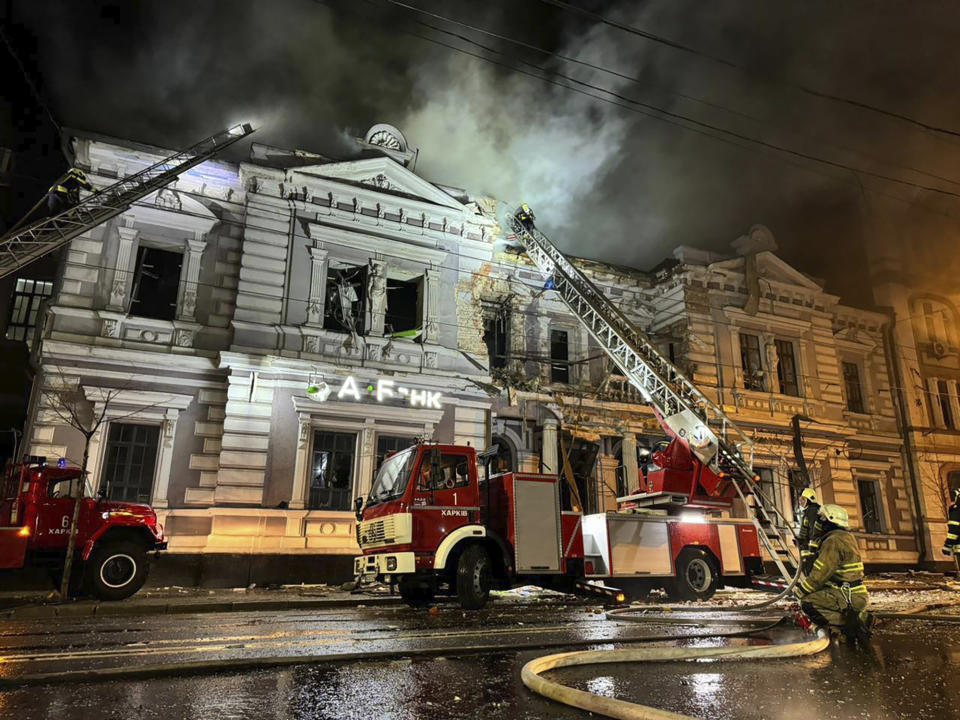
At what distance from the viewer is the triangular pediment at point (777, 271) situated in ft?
74.0

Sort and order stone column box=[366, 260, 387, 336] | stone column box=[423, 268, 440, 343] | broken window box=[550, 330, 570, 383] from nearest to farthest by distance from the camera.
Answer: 1. stone column box=[366, 260, 387, 336]
2. stone column box=[423, 268, 440, 343]
3. broken window box=[550, 330, 570, 383]

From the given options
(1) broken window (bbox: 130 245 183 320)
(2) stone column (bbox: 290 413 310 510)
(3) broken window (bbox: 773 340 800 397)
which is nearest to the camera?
(2) stone column (bbox: 290 413 310 510)

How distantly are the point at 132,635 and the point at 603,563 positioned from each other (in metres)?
7.80

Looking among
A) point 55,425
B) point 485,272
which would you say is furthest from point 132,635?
point 485,272

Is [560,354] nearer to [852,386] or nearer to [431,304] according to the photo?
[431,304]

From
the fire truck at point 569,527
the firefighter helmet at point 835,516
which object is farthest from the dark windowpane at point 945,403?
the firefighter helmet at point 835,516

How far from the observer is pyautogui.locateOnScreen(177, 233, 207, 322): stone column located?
1577 cm

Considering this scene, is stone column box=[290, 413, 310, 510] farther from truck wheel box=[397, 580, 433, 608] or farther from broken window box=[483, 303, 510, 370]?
broken window box=[483, 303, 510, 370]

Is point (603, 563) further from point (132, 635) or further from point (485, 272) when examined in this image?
point (485, 272)

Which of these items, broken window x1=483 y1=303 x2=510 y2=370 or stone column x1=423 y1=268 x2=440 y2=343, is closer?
stone column x1=423 y1=268 x2=440 y2=343

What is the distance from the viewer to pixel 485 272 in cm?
1909

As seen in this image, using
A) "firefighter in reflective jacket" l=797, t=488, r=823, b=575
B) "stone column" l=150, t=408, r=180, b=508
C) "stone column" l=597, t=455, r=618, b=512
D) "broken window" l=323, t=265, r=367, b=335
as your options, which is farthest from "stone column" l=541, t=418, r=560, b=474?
"firefighter in reflective jacket" l=797, t=488, r=823, b=575

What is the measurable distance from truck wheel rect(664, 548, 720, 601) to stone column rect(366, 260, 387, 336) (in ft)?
30.8

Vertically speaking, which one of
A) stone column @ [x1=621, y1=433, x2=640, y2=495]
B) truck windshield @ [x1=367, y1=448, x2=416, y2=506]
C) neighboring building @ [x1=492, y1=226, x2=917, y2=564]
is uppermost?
neighboring building @ [x1=492, y1=226, x2=917, y2=564]
